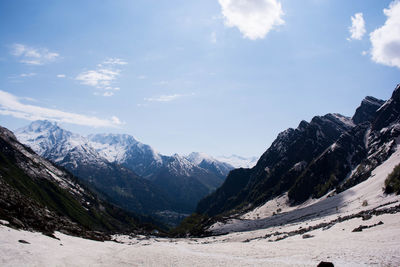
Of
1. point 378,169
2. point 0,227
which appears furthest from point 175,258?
point 378,169

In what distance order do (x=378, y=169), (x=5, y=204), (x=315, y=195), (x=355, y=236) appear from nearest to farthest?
(x=355, y=236)
(x=5, y=204)
(x=378, y=169)
(x=315, y=195)

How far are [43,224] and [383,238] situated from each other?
195ft

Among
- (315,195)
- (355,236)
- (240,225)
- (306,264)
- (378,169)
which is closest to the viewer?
(306,264)

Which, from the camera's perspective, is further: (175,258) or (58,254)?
(175,258)

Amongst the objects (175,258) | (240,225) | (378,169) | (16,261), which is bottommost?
(240,225)

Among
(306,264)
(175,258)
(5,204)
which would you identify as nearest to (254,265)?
(306,264)

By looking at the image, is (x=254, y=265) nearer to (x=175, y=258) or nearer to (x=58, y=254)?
(x=175, y=258)

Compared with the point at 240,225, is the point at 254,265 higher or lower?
higher

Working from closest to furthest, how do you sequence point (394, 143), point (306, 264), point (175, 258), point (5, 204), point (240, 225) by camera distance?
1. point (306, 264)
2. point (175, 258)
3. point (5, 204)
4. point (240, 225)
5. point (394, 143)

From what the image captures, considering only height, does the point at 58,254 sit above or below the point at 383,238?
below

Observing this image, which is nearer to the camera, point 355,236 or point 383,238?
point 383,238

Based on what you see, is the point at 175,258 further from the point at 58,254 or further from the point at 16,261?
the point at 16,261

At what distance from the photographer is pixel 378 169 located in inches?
6309

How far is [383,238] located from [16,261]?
43.6m
